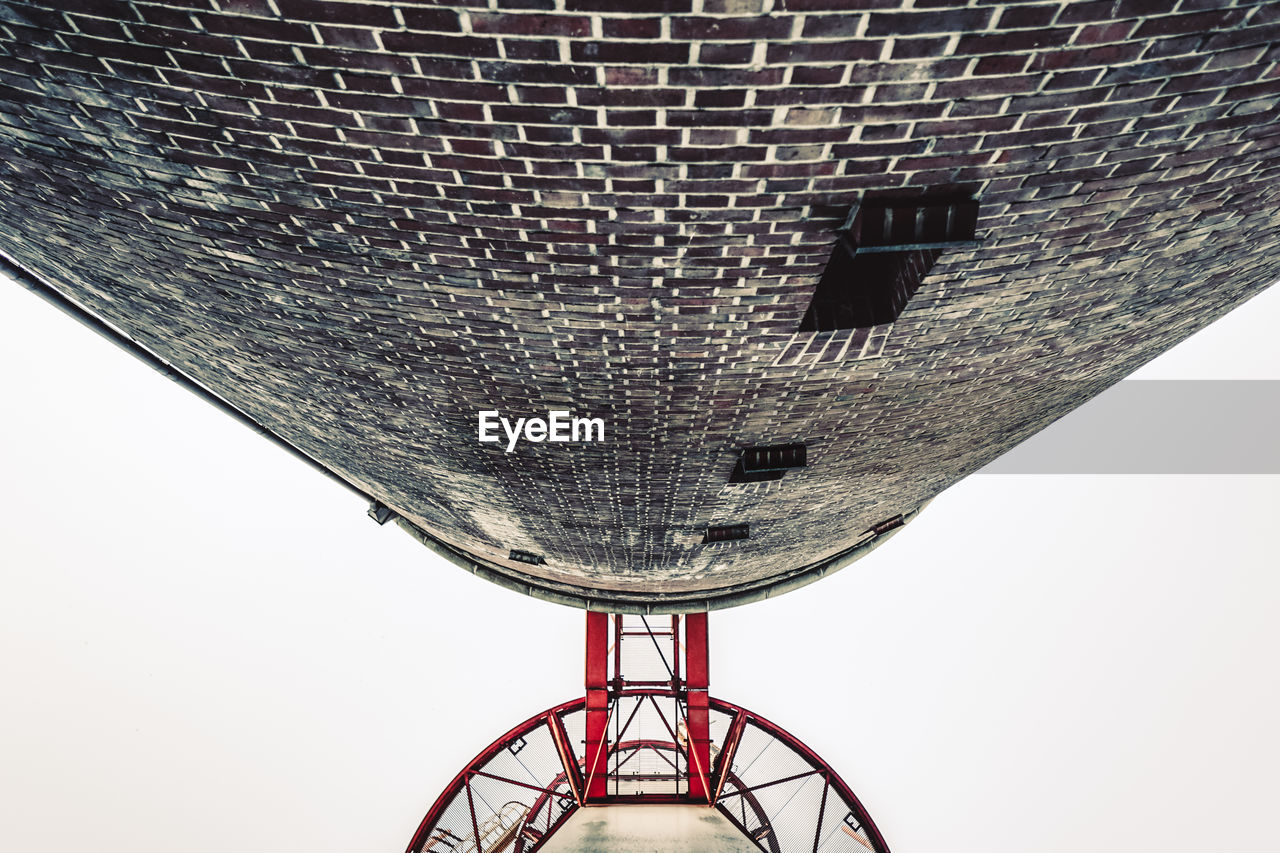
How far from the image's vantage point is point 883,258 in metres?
2.54

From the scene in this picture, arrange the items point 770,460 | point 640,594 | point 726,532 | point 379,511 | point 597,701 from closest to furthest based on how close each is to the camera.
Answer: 1. point 770,460
2. point 726,532
3. point 379,511
4. point 640,594
5. point 597,701

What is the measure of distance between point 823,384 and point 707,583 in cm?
538

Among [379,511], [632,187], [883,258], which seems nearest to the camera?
[632,187]

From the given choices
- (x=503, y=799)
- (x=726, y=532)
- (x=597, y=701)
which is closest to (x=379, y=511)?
(x=726, y=532)

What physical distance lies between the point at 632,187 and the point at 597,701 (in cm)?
899

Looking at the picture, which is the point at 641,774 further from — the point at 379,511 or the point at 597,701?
the point at 379,511

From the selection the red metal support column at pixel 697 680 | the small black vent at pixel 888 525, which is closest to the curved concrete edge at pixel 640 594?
the small black vent at pixel 888 525

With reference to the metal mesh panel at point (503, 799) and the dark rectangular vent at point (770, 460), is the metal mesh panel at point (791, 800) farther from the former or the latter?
the dark rectangular vent at point (770, 460)

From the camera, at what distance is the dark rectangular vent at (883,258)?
2.14 metres

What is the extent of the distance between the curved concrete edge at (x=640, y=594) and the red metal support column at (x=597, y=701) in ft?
2.24

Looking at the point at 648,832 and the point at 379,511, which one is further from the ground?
the point at 379,511

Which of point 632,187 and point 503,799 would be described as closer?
point 632,187

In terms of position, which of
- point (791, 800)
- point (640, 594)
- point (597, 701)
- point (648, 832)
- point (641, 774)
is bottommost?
point (791, 800)

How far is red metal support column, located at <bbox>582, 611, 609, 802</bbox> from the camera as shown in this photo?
9.49 metres
